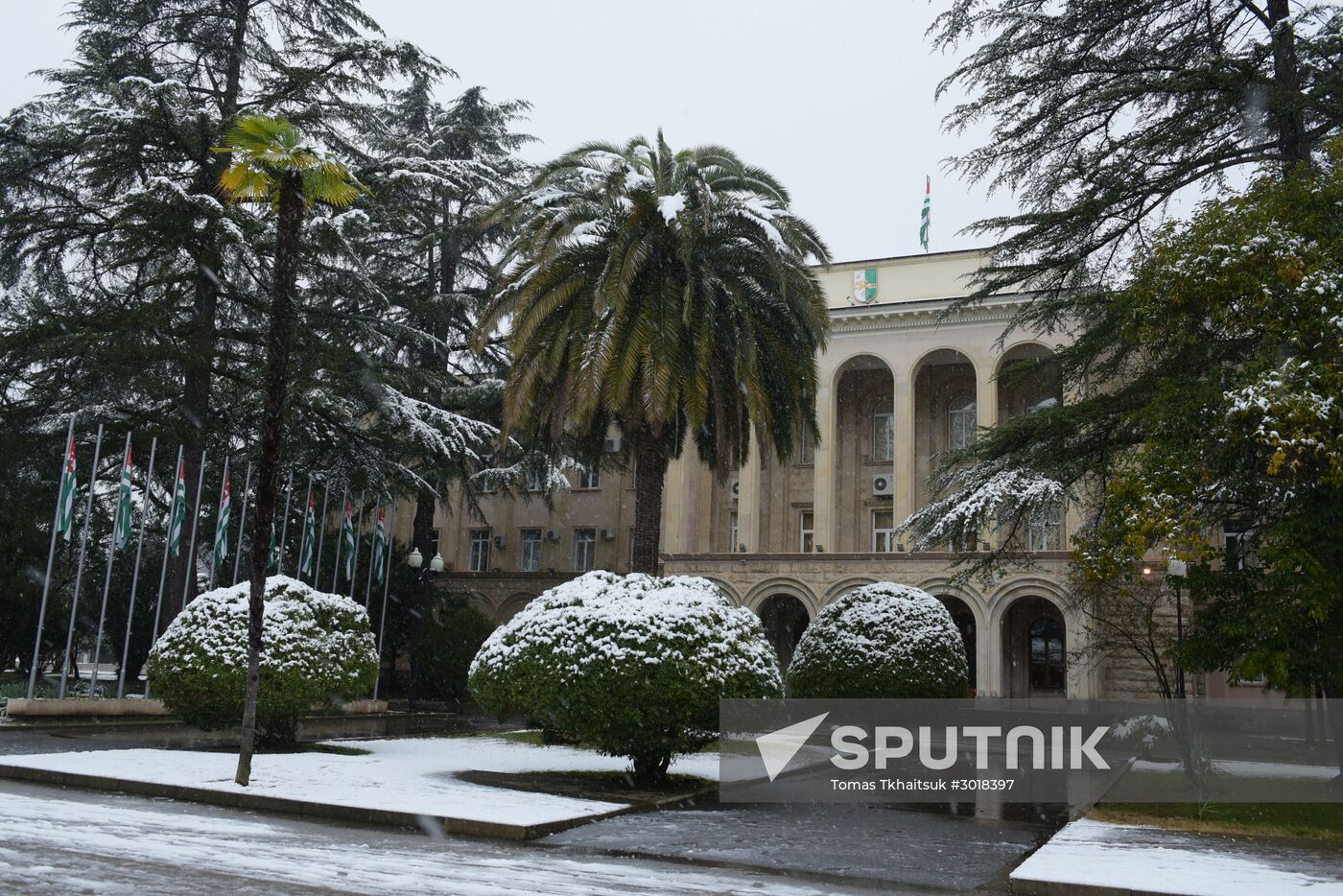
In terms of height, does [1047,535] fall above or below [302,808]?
above

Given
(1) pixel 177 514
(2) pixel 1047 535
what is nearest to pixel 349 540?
(1) pixel 177 514

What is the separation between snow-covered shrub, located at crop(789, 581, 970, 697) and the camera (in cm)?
2002

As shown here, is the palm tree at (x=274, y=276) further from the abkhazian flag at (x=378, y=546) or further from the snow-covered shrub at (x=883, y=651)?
the abkhazian flag at (x=378, y=546)

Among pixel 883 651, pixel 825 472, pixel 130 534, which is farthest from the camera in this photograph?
pixel 825 472

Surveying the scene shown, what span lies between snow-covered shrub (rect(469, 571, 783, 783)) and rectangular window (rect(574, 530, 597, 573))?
96.4 ft

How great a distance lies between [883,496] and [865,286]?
6962mm

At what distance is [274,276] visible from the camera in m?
12.6

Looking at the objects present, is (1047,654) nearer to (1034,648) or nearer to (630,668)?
(1034,648)

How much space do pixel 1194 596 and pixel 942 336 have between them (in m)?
22.7

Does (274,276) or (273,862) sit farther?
(274,276)

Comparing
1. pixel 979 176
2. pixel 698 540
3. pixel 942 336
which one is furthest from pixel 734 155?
pixel 698 540

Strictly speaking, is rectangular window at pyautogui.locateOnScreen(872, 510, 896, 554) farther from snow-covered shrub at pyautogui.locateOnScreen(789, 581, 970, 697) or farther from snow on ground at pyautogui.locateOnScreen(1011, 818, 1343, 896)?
snow on ground at pyautogui.locateOnScreen(1011, 818, 1343, 896)

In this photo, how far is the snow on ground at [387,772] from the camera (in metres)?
11.1

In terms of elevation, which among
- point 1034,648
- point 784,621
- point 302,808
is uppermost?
point 784,621
